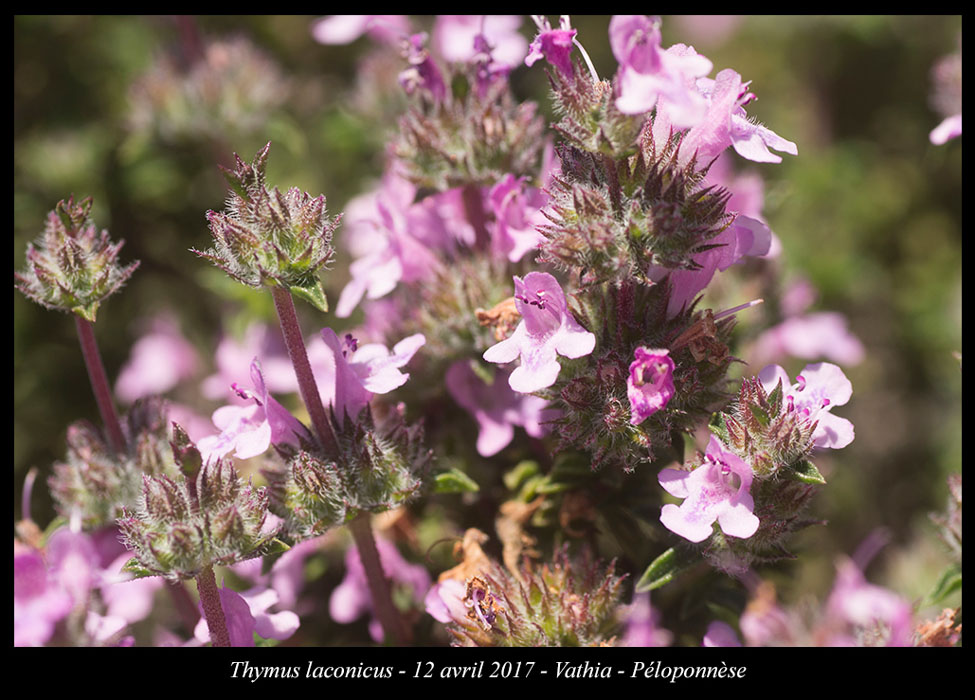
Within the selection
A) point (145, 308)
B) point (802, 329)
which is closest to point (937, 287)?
point (802, 329)

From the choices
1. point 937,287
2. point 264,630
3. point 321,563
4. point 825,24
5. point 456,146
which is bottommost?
point 937,287

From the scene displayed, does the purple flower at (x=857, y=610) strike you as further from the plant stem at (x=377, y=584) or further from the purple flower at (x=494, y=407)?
the plant stem at (x=377, y=584)

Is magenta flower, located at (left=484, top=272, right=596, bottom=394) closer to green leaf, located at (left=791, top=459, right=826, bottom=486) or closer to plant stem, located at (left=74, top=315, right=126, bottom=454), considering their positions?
green leaf, located at (left=791, top=459, right=826, bottom=486)

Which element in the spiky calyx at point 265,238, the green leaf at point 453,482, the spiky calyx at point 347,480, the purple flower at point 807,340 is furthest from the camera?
the purple flower at point 807,340

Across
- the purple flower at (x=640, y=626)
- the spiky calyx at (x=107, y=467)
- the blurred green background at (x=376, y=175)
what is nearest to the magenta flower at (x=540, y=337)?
the purple flower at (x=640, y=626)

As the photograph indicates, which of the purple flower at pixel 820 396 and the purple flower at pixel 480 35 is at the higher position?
Result: the purple flower at pixel 480 35

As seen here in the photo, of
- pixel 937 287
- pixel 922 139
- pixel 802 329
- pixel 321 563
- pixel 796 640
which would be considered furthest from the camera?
pixel 922 139

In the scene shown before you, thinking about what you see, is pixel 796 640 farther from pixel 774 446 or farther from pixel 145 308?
pixel 145 308

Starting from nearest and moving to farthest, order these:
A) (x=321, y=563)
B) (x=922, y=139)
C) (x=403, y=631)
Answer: (x=403, y=631) → (x=321, y=563) → (x=922, y=139)
